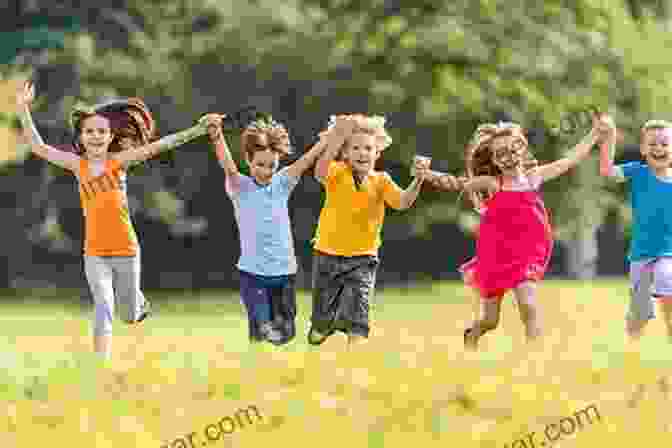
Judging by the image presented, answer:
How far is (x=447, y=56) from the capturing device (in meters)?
35.2

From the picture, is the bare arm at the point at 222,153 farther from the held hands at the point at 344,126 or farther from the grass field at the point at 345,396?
the grass field at the point at 345,396

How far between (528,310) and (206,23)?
30885 mm

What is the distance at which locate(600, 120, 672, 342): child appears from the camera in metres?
11.1

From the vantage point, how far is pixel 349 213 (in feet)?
35.6

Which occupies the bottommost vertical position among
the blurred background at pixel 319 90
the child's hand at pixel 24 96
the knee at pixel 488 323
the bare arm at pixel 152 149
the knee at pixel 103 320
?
the blurred background at pixel 319 90

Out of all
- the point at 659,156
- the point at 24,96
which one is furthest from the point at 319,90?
the point at 24,96

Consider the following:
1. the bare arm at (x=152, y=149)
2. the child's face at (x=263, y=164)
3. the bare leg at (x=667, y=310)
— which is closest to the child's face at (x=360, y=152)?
the child's face at (x=263, y=164)

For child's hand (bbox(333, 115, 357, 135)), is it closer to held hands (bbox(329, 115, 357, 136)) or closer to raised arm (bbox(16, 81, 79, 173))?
held hands (bbox(329, 115, 357, 136))

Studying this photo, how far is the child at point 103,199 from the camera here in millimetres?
10688

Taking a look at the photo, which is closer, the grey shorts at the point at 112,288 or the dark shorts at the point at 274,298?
the grey shorts at the point at 112,288

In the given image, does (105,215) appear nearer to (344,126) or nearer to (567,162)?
(344,126)

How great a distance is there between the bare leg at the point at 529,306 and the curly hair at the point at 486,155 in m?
0.66

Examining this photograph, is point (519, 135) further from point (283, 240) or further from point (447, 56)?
point (447, 56)

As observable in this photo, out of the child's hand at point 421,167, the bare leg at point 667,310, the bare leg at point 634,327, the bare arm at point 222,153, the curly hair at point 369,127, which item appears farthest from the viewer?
the bare leg at point 634,327
